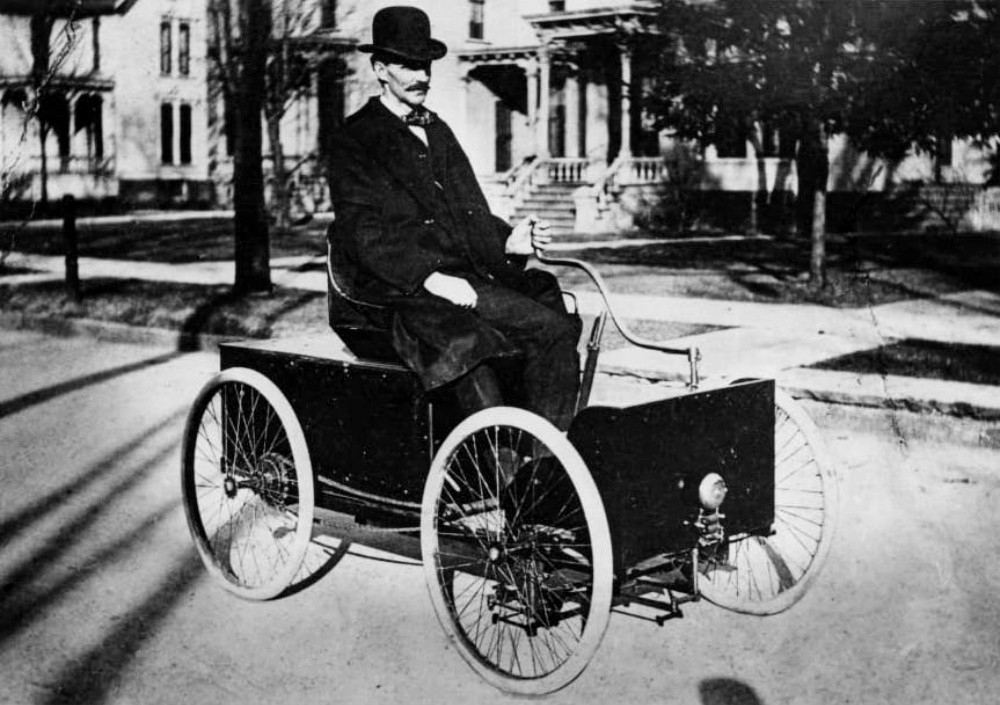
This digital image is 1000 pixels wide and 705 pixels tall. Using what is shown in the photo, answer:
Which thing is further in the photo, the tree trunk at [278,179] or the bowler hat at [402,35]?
the tree trunk at [278,179]

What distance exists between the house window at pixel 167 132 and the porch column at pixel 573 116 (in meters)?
15.7

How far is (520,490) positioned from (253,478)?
135 centimetres

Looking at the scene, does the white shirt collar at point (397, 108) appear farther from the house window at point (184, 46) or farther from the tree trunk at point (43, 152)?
the house window at point (184, 46)

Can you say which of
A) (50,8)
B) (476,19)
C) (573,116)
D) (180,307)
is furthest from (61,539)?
(476,19)

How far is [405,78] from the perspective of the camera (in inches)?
188

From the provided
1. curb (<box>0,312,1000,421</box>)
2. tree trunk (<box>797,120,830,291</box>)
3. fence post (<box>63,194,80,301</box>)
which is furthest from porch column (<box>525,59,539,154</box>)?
curb (<box>0,312,1000,421</box>)

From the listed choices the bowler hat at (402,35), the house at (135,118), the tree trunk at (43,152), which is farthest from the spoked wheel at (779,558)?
the house at (135,118)

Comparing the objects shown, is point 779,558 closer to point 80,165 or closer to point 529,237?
point 529,237

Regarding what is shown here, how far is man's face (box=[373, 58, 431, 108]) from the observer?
15.6 ft

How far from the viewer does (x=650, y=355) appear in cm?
1027

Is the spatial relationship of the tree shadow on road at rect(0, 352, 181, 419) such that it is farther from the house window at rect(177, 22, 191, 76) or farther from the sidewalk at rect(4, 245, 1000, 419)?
the house window at rect(177, 22, 191, 76)

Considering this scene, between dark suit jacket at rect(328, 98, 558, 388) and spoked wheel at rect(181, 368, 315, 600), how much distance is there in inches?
22.1

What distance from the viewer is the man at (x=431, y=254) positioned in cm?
447

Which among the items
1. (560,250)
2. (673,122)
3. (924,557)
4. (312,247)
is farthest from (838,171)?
(924,557)
